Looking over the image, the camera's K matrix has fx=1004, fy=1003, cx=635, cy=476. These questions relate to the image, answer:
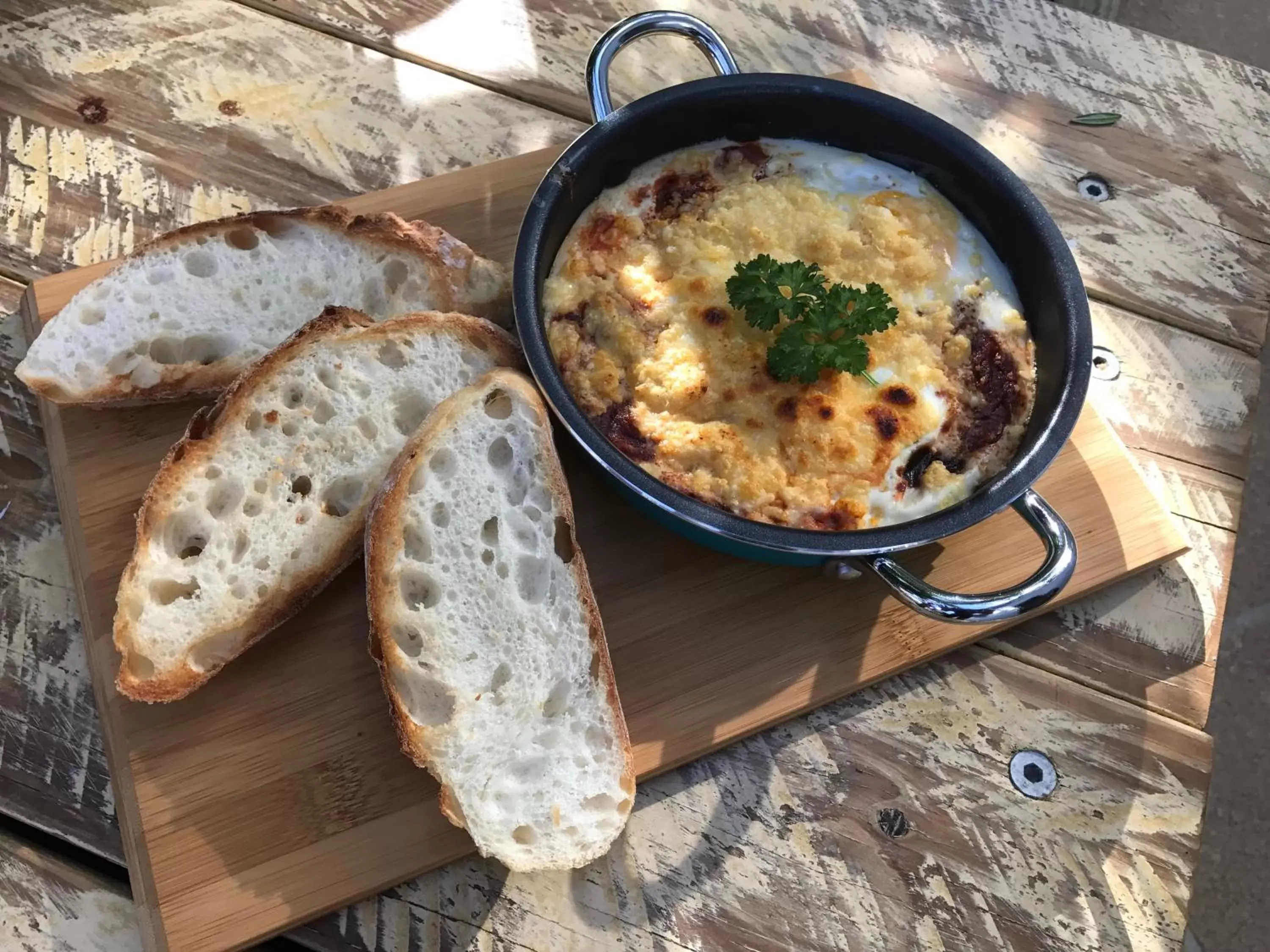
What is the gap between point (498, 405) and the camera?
1850 millimetres

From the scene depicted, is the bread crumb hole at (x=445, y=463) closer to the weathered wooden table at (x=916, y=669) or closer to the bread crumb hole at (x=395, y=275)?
the bread crumb hole at (x=395, y=275)

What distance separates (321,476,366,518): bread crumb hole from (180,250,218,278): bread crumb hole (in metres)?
0.54

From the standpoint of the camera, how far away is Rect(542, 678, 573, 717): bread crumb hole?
175cm

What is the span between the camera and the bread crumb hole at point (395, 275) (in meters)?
2.02

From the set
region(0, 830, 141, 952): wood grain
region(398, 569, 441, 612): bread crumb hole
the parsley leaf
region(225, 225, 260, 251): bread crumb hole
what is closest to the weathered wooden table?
region(0, 830, 141, 952): wood grain

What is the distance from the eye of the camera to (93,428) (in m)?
1.97

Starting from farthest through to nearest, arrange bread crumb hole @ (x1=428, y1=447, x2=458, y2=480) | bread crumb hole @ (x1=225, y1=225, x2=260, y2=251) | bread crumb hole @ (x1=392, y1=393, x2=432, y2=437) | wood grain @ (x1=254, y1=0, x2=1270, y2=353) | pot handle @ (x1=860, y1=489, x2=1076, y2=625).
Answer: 1. wood grain @ (x1=254, y1=0, x2=1270, y2=353)
2. bread crumb hole @ (x1=225, y1=225, x2=260, y2=251)
3. bread crumb hole @ (x1=392, y1=393, x2=432, y2=437)
4. bread crumb hole @ (x1=428, y1=447, x2=458, y2=480)
5. pot handle @ (x1=860, y1=489, x2=1076, y2=625)

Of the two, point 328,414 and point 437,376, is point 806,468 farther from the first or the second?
point 328,414

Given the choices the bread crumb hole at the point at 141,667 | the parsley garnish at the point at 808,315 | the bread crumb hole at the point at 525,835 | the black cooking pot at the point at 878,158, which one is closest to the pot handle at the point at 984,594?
the black cooking pot at the point at 878,158

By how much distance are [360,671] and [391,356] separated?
587 millimetres

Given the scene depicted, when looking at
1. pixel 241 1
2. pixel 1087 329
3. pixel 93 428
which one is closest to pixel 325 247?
pixel 93 428

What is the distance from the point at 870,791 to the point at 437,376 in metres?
1.12

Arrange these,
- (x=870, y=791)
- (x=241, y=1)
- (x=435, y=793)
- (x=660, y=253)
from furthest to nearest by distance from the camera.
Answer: (x=241, y=1) → (x=660, y=253) → (x=870, y=791) → (x=435, y=793)

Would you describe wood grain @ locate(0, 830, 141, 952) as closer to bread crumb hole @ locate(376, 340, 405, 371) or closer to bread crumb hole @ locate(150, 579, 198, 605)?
bread crumb hole @ locate(150, 579, 198, 605)
